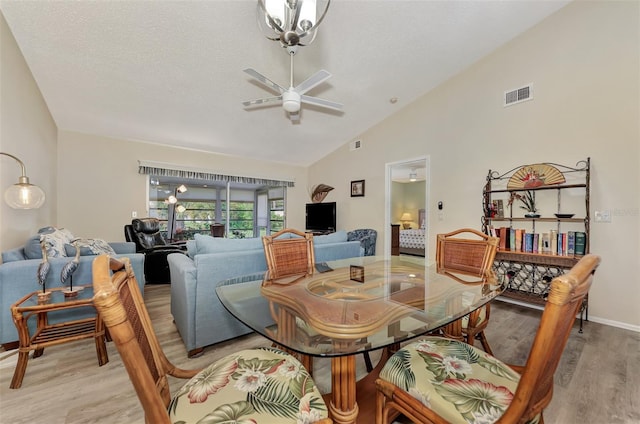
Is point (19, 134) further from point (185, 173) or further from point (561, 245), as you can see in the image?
point (561, 245)

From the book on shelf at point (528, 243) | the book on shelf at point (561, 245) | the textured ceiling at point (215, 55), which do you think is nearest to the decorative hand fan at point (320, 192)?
the textured ceiling at point (215, 55)

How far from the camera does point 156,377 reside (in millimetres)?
865

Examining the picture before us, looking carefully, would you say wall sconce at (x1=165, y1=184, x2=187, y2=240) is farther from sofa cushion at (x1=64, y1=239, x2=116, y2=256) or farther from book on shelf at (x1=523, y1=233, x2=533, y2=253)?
book on shelf at (x1=523, y1=233, x2=533, y2=253)

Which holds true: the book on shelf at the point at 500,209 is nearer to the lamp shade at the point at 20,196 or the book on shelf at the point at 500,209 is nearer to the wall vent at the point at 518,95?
the wall vent at the point at 518,95

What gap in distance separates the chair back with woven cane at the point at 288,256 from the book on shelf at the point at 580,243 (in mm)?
2946

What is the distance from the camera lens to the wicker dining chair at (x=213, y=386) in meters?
0.68

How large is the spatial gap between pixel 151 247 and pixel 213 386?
4.10 meters

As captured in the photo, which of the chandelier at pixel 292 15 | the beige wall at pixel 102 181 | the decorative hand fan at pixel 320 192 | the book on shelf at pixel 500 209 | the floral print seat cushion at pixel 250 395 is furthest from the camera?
the decorative hand fan at pixel 320 192

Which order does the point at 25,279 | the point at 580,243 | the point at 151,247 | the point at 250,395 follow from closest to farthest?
the point at 250,395
the point at 25,279
the point at 580,243
the point at 151,247

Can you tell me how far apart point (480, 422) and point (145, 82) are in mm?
4476

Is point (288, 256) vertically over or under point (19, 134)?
under

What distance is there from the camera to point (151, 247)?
4.31m

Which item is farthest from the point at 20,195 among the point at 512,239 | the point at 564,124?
the point at 564,124

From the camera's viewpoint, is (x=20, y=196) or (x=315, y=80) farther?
(x=315, y=80)
